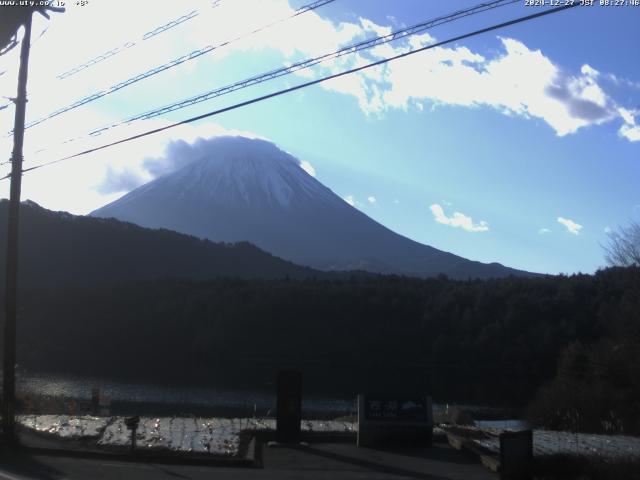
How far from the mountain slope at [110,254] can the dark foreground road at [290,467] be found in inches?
2294

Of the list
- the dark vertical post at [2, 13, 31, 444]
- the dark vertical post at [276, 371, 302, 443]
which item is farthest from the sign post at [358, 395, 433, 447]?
the dark vertical post at [2, 13, 31, 444]

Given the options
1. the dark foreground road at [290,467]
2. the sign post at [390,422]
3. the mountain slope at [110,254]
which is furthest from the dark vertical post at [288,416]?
the mountain slope at [110,254]

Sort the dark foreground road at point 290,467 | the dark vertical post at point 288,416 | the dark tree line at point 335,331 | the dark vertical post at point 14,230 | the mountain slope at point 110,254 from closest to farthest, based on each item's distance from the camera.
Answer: the dark foreground road at point 290,467
the dark vertical post at point 288,416
the dark vertical post at point 14,230
the dark tree line at point 335,331
the mountain slope at point 110,254

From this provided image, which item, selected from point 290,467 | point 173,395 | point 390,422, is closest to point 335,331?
point 173,395

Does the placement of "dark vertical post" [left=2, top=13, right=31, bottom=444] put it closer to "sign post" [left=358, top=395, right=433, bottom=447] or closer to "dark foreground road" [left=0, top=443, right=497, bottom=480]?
"dark foreground road" [left=0, top=443, right=497, bottom=480]

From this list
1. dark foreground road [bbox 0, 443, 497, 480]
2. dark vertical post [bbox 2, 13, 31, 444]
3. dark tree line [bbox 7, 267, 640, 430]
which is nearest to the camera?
dark foreground road [bbox 0, 443, 497, 480]

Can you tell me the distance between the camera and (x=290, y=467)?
489 inches

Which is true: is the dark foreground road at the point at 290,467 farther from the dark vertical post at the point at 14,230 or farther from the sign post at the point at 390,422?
the dark vertical post at the point at 14,230

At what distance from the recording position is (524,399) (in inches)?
1730

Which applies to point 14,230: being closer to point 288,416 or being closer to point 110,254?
point 288,416

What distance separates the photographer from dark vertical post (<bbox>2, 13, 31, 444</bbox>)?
15.3 m

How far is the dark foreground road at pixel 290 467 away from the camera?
1155cm

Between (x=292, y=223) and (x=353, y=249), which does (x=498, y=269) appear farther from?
(x=292, y=223)

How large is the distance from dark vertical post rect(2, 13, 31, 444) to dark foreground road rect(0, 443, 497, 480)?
7.71ft
